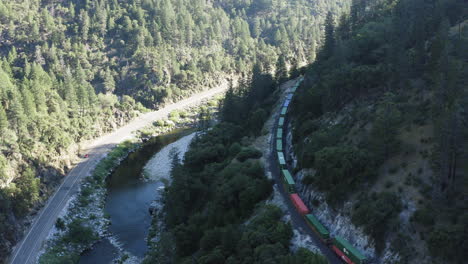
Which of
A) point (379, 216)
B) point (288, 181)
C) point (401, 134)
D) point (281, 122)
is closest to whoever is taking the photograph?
point (379, 216)

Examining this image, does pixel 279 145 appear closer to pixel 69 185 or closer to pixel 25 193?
pixel 69 185

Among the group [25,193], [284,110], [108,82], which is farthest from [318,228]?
[108,82]

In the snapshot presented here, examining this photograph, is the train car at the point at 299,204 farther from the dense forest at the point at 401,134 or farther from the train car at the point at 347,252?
the train car at the point at 347,252

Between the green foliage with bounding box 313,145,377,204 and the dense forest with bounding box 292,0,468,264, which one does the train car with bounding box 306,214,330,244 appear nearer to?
the green foliage with bounding box 313,145,377,204

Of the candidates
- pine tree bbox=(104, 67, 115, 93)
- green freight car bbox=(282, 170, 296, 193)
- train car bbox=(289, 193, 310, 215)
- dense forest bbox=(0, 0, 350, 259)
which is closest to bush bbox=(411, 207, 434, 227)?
train car bbox=(289, 193, 310, 215)

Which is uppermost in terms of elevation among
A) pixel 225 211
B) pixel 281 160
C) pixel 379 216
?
pixel 379 216

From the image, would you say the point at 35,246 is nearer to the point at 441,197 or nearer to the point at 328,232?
the point at 328,232
